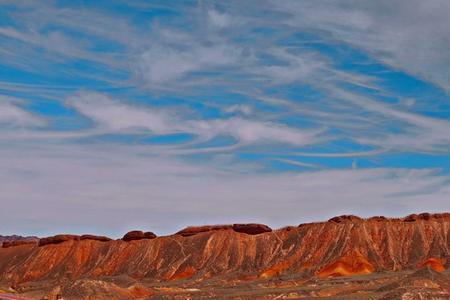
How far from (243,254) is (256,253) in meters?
2.51

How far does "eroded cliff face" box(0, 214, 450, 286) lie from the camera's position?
110812 millimetres

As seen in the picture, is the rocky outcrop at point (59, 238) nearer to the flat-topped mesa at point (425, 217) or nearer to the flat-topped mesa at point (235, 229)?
the flat-topped mesa at point (235, 229)

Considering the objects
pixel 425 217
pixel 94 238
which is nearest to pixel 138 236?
pixel 94 238

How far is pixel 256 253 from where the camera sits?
124188 millimetres

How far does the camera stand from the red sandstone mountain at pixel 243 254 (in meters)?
110

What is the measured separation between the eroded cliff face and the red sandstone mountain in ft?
0.57

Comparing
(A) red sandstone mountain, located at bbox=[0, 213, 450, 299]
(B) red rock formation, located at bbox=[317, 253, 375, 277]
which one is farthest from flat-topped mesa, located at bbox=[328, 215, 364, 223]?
(B) red rock formation, located at bbox=[317, 253, 375, 277]

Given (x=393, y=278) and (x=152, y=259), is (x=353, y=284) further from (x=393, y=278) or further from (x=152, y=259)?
(x=152, y=259)

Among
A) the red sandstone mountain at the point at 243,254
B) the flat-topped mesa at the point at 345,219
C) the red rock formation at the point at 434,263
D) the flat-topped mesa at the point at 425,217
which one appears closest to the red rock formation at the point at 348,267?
the red sandstone mountain at the point at 243,254

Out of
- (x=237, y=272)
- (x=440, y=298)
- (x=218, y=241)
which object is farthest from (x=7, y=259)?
(x=440, y=298)

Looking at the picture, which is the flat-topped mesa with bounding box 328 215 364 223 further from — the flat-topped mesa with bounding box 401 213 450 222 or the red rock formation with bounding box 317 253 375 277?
the red rock formation with bounding box 317 253 375 277

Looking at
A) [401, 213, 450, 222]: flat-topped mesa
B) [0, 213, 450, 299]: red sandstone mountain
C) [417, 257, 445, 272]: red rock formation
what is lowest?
[417, 257, 445, 272]: red rock formation

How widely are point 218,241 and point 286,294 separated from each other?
61.4 metres

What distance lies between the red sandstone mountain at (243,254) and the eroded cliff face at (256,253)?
6.8 inches
